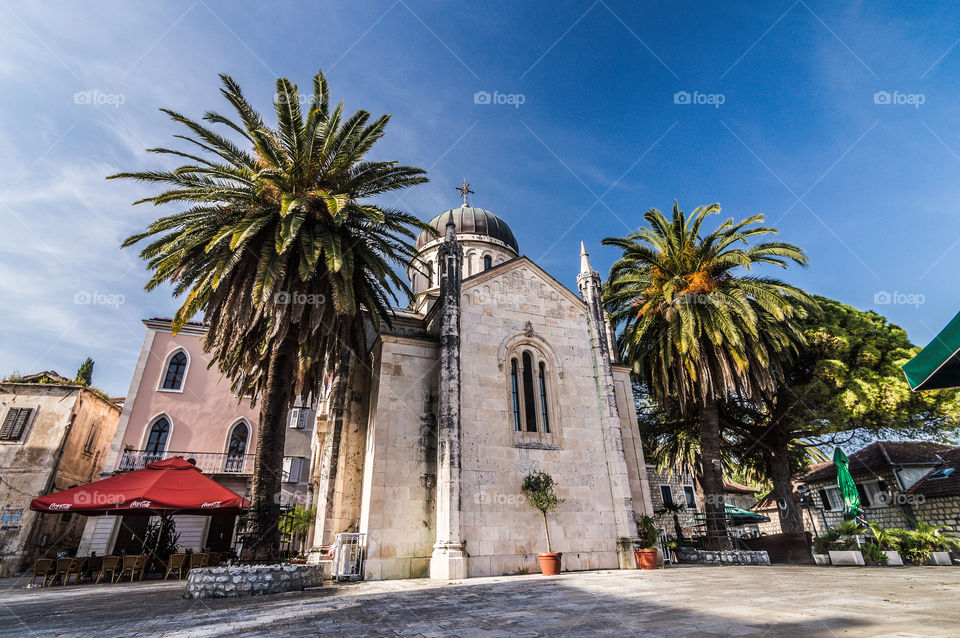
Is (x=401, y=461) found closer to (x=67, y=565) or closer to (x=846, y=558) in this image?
(x=67, y=565)

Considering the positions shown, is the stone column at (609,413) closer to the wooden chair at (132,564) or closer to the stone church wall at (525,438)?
the stone church wall at (525,438)

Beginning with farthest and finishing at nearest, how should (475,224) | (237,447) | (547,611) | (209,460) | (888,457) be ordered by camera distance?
(475,224), (237,447), (888,457), (209,460), (547,611)

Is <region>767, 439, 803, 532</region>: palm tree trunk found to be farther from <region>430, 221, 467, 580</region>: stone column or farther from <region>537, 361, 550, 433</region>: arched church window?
<region>430, 221, 467, 580</region>: stone column

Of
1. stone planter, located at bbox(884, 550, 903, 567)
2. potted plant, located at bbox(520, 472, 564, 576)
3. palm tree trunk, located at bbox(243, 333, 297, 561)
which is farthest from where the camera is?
stone planter, located at bbox(884, 550, 903, 567)

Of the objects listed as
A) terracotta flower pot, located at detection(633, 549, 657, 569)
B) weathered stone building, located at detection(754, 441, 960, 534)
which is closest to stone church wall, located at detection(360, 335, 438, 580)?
terracotta flower pot, located at detection(633, 549, 657, 569)

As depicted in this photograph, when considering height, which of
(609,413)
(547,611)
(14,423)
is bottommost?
(547,611)

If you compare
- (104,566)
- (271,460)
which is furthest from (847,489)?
(104,566)

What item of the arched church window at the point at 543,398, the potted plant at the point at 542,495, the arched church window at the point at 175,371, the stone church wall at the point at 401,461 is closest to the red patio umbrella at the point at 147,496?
the stone church wall at the point at 401,461

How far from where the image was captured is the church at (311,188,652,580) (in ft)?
44.5

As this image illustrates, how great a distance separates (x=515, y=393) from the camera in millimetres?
16219

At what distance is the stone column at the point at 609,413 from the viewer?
49.7 feet

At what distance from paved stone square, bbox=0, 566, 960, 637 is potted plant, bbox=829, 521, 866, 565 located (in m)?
6.49

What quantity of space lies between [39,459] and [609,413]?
83.8ft

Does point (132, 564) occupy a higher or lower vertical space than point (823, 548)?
higher
